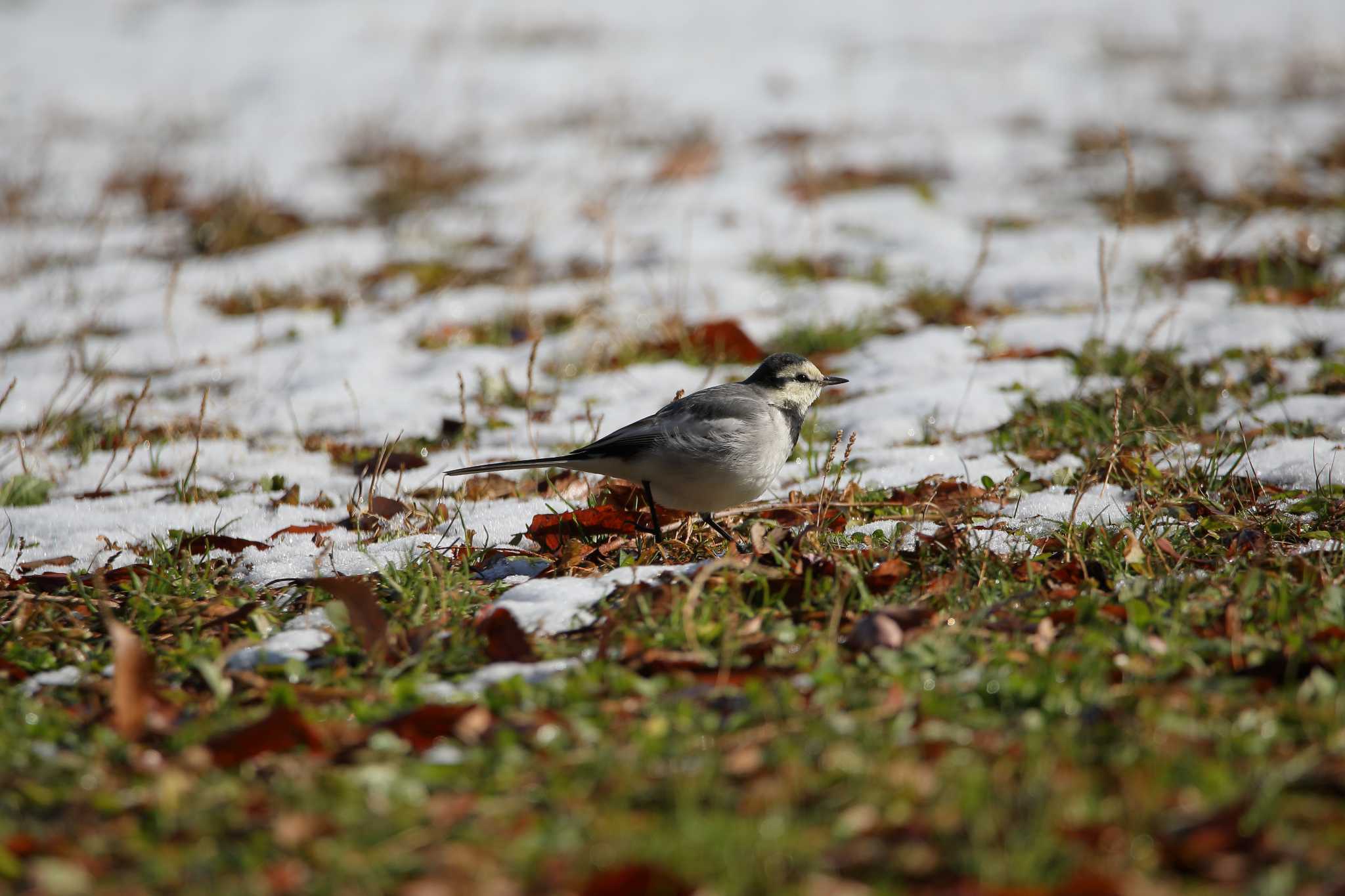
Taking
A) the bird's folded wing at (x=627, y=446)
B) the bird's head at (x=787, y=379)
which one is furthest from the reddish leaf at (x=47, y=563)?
the bird's head at (x=787, y=379)

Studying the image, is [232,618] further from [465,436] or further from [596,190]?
[596,190]

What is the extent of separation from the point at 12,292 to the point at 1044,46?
13.0 metres

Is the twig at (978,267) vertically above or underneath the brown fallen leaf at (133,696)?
above

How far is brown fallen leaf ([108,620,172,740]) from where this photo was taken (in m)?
2.50

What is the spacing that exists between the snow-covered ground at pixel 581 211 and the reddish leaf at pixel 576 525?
0.28m

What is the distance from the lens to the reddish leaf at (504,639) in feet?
9.47

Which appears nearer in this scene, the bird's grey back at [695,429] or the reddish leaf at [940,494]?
the bird's grey back at [695,429]

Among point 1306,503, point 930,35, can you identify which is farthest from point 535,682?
point 930,35

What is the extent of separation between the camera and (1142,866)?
194 cm

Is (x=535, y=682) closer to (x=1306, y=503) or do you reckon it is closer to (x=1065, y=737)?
(x=1065, y=737)

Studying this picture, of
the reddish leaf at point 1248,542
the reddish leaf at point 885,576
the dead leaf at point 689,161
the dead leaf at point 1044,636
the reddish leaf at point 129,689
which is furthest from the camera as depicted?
the dead leaf at point 689,161

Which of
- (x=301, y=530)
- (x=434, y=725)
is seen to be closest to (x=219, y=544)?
(x=301, y=530)

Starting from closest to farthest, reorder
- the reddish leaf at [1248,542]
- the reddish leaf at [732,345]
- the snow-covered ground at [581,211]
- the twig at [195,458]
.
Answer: the reddish leaf at [1248,542]
the twig at [195,458]
the snow-covered ground at [581,211]
the reddish leaf at [732,345]

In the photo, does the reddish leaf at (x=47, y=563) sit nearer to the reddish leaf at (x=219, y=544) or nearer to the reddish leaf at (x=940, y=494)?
the reddish leaf at (x=219, y=544)
